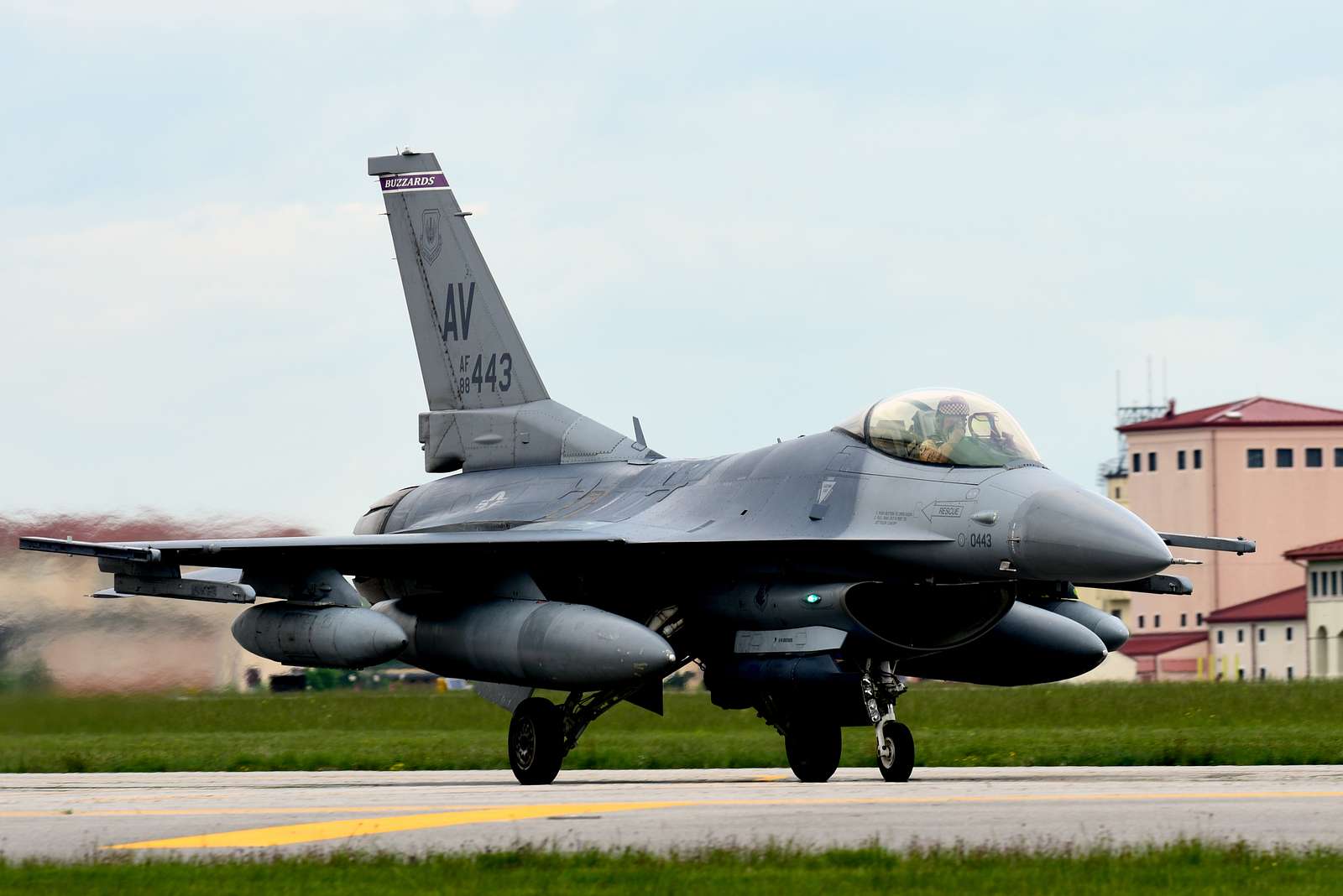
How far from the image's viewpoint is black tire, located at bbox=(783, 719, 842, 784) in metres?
17.8

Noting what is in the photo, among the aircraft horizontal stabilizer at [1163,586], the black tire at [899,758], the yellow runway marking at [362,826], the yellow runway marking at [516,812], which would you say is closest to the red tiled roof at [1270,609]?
the aircraft horizontal stabilizer at [1163,586]

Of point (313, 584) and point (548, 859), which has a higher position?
point (313, 584)

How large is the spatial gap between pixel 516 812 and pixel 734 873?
3.93 metres

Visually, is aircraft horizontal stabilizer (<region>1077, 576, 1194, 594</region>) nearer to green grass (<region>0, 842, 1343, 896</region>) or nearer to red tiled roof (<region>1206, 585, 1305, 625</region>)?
green grass (<region>0, 842, 1343, 896</region>)

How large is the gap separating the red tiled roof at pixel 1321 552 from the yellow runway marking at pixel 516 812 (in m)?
70.5

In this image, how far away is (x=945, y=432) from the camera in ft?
54.7

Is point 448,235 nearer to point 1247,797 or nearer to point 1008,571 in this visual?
point 1008,571

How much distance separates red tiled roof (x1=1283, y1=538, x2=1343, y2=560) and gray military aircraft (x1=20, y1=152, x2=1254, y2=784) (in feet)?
217

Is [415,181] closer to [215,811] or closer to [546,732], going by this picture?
[546,732]

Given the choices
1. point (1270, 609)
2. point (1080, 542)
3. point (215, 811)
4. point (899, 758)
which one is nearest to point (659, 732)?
point (899, 758)

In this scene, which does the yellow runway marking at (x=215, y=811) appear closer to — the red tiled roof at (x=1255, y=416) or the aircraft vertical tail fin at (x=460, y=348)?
the aircraft vertical tail fin at (x=460, y=348)

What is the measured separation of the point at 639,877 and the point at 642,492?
9.64 m

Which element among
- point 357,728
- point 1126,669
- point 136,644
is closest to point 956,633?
point 136,644

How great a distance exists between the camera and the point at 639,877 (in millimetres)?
10070
